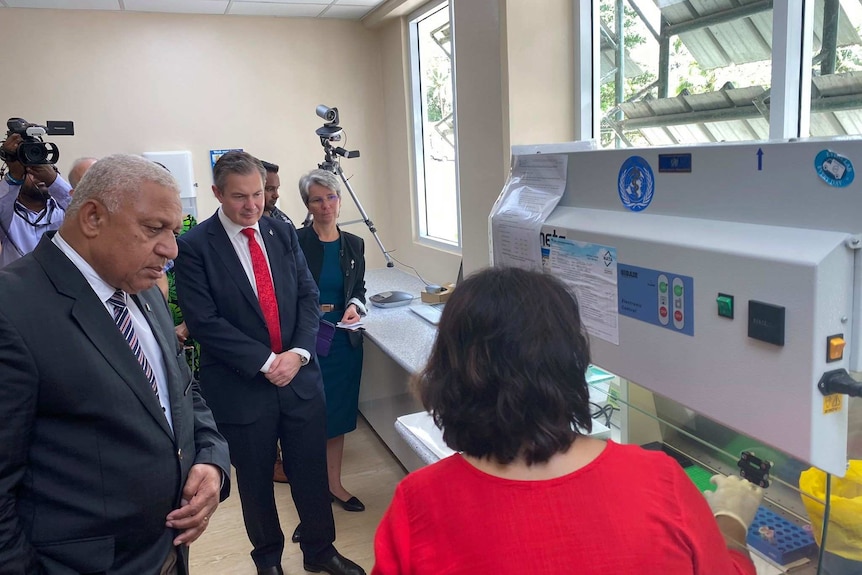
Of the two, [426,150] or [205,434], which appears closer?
[205,434]

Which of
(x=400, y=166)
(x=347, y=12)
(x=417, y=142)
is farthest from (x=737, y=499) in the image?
(x=347, y=12)

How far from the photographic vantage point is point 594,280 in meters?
1.14

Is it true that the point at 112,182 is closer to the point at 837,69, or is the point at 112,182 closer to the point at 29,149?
the point at 29,149

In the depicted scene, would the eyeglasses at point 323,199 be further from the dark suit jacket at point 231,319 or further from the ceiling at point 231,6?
the ceiling at point 231,6

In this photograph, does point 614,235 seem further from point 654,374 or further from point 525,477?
point 525,477

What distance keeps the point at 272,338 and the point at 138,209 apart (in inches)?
40.4

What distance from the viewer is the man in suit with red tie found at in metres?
2.07

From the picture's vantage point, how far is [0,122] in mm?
3938

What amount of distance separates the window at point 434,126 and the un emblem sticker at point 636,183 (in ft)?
9.17

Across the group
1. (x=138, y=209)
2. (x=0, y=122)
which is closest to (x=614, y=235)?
(x=138, y=209)

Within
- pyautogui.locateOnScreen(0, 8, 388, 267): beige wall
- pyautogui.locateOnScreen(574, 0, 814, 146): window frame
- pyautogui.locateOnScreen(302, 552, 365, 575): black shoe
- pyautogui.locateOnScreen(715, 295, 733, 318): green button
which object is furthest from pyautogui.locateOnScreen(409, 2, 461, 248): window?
pyautogui.locateOnScreen(715, 295, 733, 318): green button

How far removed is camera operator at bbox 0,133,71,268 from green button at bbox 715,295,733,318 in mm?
2327

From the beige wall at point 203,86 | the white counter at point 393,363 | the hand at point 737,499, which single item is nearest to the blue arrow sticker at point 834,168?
the hand at point 737,499

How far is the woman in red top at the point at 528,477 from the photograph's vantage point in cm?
77
